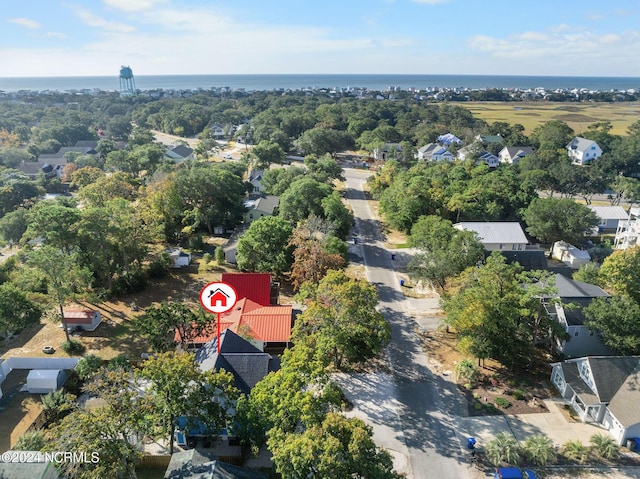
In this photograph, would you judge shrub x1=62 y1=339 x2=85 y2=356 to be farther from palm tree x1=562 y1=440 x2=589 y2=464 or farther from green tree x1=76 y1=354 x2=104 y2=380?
palm tree x1=562 y1=440 x2=589 y2=464

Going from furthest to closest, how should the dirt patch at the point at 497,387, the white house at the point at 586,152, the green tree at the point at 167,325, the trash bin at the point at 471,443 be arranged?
the white house at the point at 586,152, the green tree at the point at 167,325, the dirt patch at the point at 497,387, the trash bin at the point at 471,443

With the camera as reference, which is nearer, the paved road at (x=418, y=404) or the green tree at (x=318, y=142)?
the paved road at (x=418, y=404)

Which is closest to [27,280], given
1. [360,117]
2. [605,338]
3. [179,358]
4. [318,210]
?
[179,358]

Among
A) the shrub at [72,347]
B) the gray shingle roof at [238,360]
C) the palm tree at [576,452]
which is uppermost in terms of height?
A: the gray shingle roof at [238,360]

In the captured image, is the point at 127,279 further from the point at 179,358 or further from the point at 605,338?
the point at 605,338

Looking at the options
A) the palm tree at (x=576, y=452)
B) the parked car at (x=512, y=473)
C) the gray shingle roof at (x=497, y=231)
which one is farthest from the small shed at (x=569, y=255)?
the parked car at (x=512, y=473)

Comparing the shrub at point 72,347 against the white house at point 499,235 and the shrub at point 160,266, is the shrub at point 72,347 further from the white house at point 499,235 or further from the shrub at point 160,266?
the white house at point 499,235

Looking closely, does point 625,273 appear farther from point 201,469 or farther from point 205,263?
point 205,263

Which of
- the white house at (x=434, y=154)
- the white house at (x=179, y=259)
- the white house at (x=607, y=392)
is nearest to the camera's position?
the white house at (x=607, y=392)
